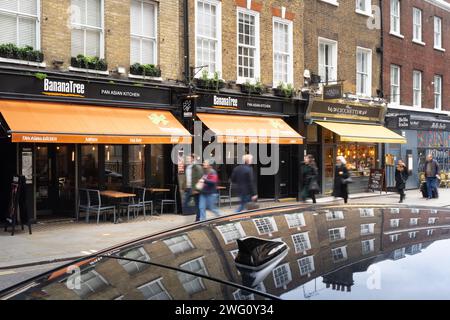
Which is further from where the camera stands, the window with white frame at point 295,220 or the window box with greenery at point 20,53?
the window box with greenery at point 20,53

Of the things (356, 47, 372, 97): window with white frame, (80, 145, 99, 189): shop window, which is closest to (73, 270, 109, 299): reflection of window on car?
(80, 145, 99, 189): shop window

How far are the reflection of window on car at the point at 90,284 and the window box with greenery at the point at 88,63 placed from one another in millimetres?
12325

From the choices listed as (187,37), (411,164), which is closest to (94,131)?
(187,37)

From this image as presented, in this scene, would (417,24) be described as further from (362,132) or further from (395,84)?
(362,132)

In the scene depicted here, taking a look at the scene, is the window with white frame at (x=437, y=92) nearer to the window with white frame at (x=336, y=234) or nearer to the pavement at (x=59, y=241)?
the pavement at (x=59, y=241)

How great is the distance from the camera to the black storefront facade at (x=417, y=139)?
25.3m

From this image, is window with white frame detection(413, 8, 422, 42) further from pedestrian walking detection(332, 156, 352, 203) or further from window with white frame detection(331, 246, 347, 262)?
window with white frame detection(331, 246, 347, 262)

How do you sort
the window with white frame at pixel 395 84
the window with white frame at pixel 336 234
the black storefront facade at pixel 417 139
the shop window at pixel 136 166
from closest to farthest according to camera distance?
the window with white frame at pixel 336 234
the shop window at pixel 136 166
the black storefront facade at pixel 417 139
the window with white frame at pixel 395 84

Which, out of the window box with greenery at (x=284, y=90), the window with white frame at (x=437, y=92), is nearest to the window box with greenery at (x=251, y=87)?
the window box with greenery at (x=284, y=90)

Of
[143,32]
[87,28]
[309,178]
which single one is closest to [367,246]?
[87,28]

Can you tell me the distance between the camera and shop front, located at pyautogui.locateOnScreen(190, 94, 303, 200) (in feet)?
55.8

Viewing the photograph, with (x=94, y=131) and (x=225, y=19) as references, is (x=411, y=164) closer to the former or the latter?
(x=225, y=19)

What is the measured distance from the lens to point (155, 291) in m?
2.06
